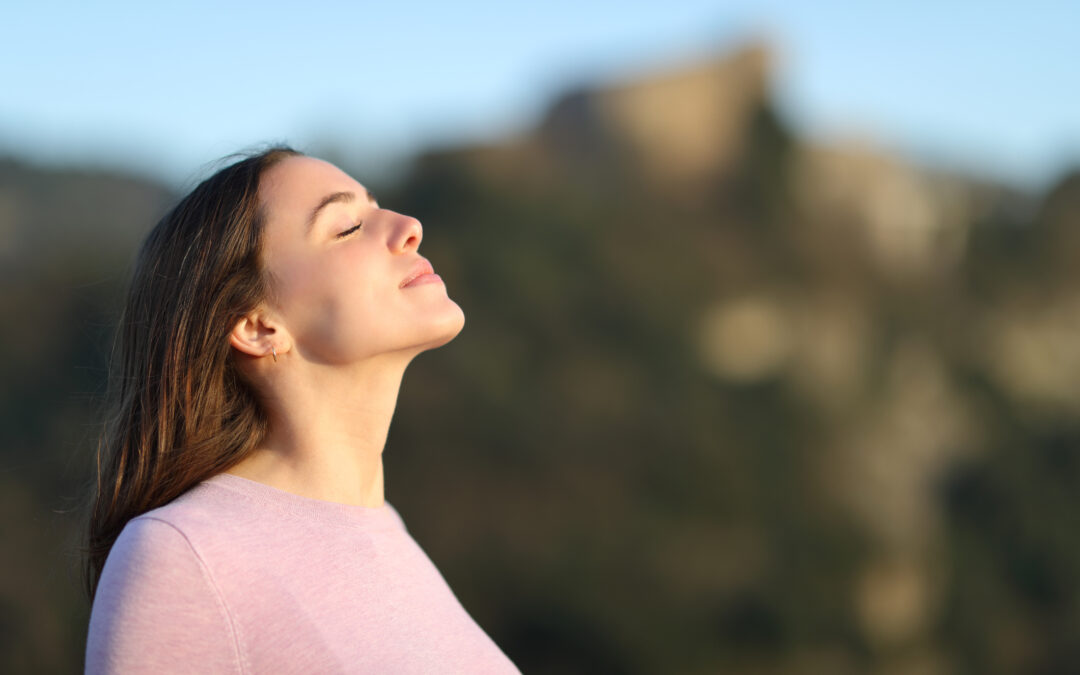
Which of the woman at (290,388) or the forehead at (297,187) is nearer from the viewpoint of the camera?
the woman at (290,388)

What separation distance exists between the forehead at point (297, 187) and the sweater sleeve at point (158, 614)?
1.88ft

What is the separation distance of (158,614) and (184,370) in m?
0.44

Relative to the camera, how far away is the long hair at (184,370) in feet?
5.08

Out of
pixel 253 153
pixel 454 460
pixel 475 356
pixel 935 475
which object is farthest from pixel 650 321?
pixel 253 153

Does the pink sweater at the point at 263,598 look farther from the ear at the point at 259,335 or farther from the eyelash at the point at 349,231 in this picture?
the eyelash at the point at 349,231

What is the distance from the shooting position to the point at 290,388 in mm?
1628

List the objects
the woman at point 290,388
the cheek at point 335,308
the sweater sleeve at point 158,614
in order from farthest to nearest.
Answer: the cheek at point 335,308 < the woman at point 290,388 < the sweater sleeve at point 158,614

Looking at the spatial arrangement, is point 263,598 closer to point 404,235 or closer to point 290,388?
point 290,388

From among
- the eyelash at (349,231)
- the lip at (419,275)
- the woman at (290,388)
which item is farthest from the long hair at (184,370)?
the lip at (419,275)

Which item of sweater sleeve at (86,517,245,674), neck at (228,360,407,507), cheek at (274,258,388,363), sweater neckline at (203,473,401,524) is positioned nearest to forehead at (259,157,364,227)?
cheek at (274,258,388,363)

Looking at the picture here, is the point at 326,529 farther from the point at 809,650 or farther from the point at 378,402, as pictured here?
the point at 809,650

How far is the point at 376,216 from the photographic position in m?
1.69

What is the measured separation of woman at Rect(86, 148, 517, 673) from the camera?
149 cm

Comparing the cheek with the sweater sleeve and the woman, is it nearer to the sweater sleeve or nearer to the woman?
the woman
